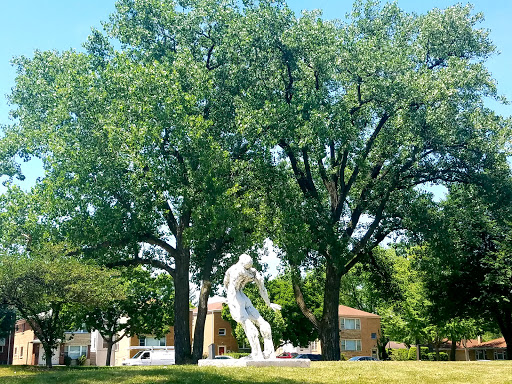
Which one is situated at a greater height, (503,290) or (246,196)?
(246,196)

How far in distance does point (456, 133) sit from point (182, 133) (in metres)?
12.1

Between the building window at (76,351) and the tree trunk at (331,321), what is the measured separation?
149 ft

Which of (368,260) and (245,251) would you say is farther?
(368,260)

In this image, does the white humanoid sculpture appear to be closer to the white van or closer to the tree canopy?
the tree canopy

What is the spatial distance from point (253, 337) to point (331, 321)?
10.4 meters

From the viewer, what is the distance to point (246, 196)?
86.9 ft

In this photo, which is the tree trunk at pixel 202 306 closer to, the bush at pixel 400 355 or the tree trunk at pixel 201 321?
the tree trunk at pixel 201 321

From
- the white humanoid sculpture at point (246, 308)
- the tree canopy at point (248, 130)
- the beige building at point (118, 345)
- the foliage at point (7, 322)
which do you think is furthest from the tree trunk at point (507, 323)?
the beige building at point (118, 345)

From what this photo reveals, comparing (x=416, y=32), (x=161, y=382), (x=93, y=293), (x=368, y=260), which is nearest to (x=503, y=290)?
(x=368, y=260)

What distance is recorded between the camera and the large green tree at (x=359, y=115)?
25469mm

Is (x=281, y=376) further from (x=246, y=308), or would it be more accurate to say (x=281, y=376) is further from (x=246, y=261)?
(x=246, y=261)

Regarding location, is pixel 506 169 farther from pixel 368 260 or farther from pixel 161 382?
pixel 161 382

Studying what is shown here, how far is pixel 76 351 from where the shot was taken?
216 feet

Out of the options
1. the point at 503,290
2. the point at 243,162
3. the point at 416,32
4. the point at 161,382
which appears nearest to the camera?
the point at 161,382
